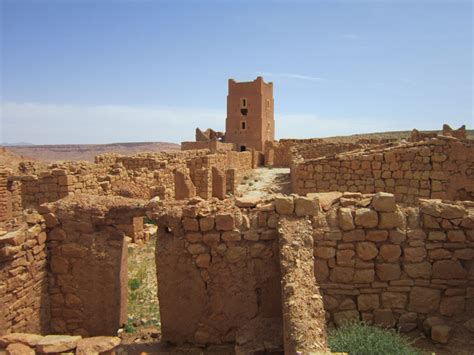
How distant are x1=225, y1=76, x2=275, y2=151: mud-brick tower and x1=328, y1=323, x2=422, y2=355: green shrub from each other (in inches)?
1371

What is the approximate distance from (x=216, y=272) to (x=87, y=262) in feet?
6.92

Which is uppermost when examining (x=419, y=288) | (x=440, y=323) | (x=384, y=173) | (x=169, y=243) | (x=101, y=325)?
(x=384, y=173)

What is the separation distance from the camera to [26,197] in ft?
31.4

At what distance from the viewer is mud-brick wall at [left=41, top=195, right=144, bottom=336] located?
560 cm

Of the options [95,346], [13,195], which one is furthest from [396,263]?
[13,195]

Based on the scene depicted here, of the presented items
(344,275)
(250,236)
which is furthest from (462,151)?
(250,236)

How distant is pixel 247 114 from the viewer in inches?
1545

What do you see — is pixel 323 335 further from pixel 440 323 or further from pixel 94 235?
pixel 94 235

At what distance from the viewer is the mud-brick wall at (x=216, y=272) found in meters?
5.02

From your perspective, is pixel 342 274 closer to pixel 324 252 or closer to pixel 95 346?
pixel 324 252

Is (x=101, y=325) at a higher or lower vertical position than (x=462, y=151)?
lower

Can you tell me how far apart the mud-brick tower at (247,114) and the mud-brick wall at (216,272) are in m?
33.8

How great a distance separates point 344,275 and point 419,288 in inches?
38.0

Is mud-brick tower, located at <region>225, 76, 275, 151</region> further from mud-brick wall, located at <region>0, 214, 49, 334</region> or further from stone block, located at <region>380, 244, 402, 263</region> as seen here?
stone block, located at <region>380, 244, 402, 263</region>
